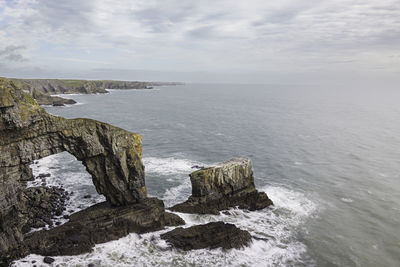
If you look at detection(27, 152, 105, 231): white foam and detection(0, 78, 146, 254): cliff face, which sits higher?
detection(0, 78, 146, 254): cliff face

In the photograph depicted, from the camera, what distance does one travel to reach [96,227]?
2709cm

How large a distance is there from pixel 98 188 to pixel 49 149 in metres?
7.80

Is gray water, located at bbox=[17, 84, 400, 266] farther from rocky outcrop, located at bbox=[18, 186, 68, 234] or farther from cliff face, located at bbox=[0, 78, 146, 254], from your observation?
rocky outcrop, located at bbox=[18, 186, 68, 234]

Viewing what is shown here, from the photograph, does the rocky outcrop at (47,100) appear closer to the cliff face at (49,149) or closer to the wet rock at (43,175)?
the wet rock at (43,175)

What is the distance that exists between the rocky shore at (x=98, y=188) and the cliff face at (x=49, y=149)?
0.07m

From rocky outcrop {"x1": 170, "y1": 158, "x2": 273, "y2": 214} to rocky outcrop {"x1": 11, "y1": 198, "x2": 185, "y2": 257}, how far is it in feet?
12.5

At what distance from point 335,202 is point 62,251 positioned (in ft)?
116

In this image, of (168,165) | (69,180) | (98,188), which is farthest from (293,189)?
(69,180)

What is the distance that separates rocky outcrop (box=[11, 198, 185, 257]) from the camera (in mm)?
24000

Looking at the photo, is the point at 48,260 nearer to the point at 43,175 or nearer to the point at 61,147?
the point at 61,147

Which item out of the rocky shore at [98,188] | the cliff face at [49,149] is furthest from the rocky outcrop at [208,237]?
the cliff face at [49,149]

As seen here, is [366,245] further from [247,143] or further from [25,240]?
[247,143]

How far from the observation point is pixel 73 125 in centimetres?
2670

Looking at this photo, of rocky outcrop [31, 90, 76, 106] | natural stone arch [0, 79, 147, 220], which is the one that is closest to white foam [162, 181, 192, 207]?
natural stone arch [0, 79, 147, 220]
